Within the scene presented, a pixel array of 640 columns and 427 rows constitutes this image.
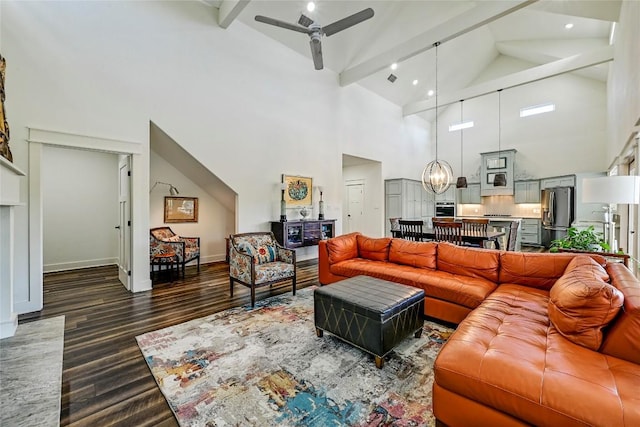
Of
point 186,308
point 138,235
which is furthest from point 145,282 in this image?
point 186,308

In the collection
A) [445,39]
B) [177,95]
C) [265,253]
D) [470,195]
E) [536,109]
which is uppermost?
[445,39]

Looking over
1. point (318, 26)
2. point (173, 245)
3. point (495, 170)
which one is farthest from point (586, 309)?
point (495, 170)

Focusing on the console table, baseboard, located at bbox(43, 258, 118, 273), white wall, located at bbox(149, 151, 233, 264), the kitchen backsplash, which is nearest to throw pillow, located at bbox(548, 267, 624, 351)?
the console table

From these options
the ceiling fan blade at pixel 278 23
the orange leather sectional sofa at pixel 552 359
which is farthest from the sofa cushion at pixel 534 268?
the ceiling fan blade at pixel 278 23

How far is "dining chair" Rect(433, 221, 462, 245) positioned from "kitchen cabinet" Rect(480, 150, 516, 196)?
5645mm

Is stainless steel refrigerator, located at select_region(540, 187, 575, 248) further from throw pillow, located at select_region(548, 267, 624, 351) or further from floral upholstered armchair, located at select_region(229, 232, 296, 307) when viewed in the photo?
floral upholstered armchair, located at select_region(229, 232, 296, 307)

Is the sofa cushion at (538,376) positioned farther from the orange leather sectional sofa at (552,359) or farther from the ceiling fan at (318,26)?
the ceiling fan at (318,26)

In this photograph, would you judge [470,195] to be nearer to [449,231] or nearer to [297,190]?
[449,231]

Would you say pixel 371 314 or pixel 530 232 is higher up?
A: pixel 530 232

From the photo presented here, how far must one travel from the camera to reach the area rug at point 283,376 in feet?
5.43

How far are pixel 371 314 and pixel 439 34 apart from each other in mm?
5445

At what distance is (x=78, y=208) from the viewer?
551cm

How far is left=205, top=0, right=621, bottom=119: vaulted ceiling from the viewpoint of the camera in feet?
15.4

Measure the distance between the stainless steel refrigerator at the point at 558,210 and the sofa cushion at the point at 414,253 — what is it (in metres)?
6.08
